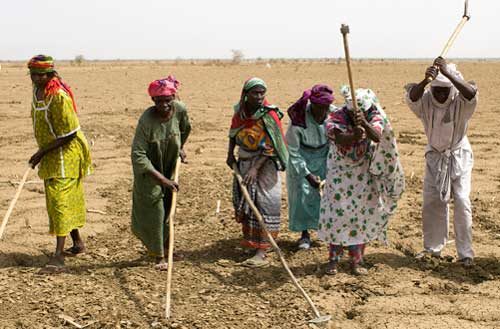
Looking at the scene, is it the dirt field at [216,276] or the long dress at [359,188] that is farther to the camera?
the long dress at [359,188]

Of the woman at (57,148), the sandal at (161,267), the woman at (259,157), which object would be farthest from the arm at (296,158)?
the woman at (57,148)

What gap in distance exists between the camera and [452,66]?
503cm

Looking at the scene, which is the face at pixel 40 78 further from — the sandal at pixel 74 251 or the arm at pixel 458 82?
the arm at pixel 458 82

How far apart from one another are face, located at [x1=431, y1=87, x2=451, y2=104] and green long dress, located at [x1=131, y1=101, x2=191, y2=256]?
6.73 feet

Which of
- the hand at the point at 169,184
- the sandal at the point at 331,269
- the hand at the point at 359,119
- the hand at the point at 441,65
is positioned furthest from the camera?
the sandal at the point at 331,269

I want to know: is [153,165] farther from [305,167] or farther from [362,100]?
[362,100]

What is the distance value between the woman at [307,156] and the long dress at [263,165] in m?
0.34

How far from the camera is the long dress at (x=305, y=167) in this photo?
5.59m

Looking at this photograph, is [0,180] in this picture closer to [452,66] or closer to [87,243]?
[87,243]

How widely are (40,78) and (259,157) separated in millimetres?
1851

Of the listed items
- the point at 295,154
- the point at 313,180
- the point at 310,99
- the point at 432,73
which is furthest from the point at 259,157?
the point at 432,73

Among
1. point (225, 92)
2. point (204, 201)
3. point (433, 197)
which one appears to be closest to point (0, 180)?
point (204, 201)

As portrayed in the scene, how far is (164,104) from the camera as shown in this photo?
4.93 m

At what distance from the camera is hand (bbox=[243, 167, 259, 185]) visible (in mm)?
5191
